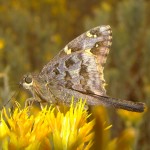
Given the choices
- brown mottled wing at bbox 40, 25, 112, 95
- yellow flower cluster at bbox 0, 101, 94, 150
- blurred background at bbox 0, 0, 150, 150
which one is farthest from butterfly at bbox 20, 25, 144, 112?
blurred background at bbox 0, 0, 150, 150

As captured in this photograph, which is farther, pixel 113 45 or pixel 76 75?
pixel 113 45

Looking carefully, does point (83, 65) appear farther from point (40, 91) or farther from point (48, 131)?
point (48, 131)

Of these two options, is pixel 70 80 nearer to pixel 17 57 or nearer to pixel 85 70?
pixel 85 70

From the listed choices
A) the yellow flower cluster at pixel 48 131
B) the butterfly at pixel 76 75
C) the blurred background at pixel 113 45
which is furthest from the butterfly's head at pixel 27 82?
the blurred background at pixel 113 45

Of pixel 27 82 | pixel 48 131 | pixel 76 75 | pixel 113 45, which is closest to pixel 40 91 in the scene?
pixel 27 82

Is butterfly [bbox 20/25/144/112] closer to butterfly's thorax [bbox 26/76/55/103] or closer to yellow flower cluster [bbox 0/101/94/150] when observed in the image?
butterfly's thorax [bbox 26/76/55/103]
